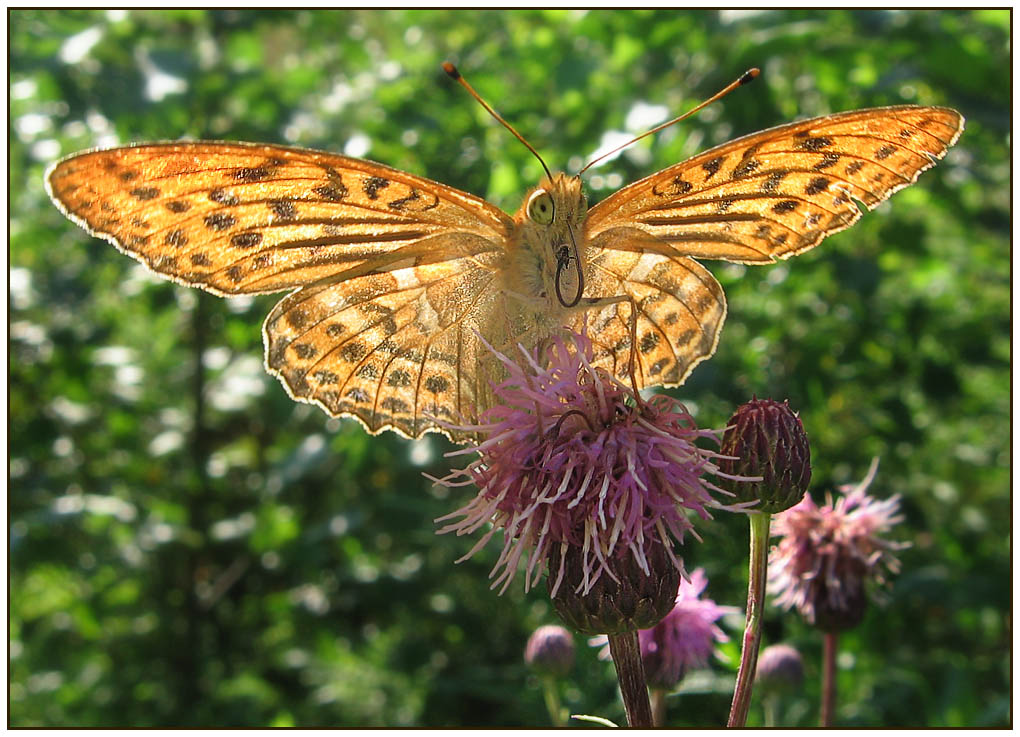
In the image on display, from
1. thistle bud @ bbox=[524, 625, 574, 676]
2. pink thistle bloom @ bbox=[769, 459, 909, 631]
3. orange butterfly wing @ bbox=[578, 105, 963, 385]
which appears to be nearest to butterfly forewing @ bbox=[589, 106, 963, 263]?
orange butterfly wing @ bbox=[578, 105, 963, 385]

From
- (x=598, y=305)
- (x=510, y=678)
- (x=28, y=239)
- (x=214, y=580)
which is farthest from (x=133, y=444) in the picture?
(x=598, y=305)

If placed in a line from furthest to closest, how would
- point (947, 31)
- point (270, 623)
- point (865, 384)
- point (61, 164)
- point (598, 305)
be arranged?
1. point (270, 623)
2. point (865, 384)
3. point (947, 31)
4. point (598, 305)
5. point (61, 164)

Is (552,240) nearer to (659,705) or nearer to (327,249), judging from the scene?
(327,249)

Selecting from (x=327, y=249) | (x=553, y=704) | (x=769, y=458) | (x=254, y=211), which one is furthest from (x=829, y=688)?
(x=254, y=211)

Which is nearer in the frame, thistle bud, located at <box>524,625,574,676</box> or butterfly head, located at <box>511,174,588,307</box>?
butterfly head, located at <box>511,174,588,307</box>

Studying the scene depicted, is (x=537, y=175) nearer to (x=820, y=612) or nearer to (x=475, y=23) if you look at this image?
(x=475, y=23)

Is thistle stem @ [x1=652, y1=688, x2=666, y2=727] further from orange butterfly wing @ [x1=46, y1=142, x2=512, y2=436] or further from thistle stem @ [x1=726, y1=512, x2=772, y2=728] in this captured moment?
orange butterfly wing @ [x1=46, y1=142, x2=512, y2=436]
